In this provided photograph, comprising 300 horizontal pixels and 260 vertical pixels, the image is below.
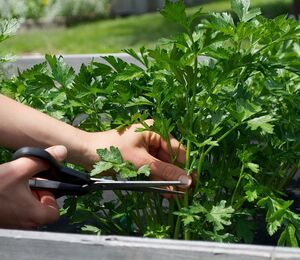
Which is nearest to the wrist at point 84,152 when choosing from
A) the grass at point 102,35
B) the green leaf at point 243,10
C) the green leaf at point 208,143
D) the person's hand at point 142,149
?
the person's hand at point 142,149

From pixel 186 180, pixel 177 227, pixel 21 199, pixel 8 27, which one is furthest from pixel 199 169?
pixel 8 27

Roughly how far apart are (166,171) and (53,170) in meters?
0.25

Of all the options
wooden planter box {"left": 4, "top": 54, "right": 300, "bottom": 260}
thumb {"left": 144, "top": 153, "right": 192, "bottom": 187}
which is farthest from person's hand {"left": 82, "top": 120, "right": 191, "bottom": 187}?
wooden planter box {"left": 4, "top": 54, "right": 300, "bottom": 260}

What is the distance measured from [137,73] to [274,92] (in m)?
0.32

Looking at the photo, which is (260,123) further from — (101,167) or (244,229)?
(101,167)

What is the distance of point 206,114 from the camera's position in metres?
1.77

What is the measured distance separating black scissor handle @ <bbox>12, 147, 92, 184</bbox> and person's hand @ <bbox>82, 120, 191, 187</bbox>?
0.12m

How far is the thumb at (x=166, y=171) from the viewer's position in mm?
1694

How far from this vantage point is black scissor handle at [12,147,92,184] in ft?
5.30

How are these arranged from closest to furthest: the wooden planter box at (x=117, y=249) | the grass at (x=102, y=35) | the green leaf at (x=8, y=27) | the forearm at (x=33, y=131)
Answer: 1. the wooden planter box at (x=117, y=249)
2. the forearm at (x=33, y=131)
3. the green leaf at (x=8, y=27)
4. the grass at (x=102, y=35)

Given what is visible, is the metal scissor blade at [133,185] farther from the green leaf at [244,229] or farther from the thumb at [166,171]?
the green leaf at [244,229]

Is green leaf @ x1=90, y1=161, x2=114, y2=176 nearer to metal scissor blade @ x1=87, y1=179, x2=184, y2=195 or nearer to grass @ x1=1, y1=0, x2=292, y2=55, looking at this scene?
metal scissor blade @ x1=87, y1=179, x2=184, y2=195

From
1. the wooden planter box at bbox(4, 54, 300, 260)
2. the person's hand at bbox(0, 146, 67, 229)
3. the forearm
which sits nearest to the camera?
the wooden planter box at bbox(4, 54, 300, 260)

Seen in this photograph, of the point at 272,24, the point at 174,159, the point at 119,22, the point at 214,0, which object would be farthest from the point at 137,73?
the point at 214,0
